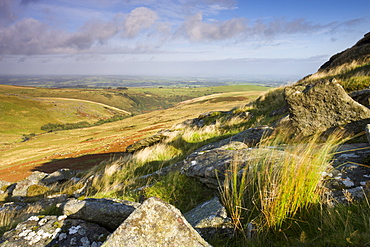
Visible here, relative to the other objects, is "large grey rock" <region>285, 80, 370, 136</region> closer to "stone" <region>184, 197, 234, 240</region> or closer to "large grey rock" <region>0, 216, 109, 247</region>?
"stone" <region>184, 197, 234, 240</region>

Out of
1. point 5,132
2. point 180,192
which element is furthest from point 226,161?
point 5,132

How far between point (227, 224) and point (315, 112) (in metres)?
5.09

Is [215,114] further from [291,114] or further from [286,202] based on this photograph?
[286,202]

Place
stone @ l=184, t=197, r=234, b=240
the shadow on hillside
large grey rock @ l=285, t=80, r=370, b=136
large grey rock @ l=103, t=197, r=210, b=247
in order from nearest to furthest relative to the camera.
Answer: large grey rock @ l=103, t=197, r=210, b=247 → stone @ l=184, t=197, r=234, b=240 → large grey rock @ l=285, t=80, r=370, b=136 → the shadow on hillside

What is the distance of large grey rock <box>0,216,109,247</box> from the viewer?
3162 mm

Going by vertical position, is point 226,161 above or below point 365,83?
below

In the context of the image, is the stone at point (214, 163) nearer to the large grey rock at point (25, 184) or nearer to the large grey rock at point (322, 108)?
the large grey rock at point (322, 108)

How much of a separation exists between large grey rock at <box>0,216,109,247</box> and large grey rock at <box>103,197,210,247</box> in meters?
1.19

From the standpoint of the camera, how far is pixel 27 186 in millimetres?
14094

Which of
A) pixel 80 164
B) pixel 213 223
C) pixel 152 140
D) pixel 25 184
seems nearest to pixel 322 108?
pixel 213 223

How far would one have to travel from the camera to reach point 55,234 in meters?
3.30

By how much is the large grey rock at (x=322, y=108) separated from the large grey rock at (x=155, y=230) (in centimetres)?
553

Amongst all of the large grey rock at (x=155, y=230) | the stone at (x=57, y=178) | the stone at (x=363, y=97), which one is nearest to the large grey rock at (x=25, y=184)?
the stone at (x=57, y=178)

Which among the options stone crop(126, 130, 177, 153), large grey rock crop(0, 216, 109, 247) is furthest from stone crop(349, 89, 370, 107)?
stone crop(126, 130, 177, 153)
